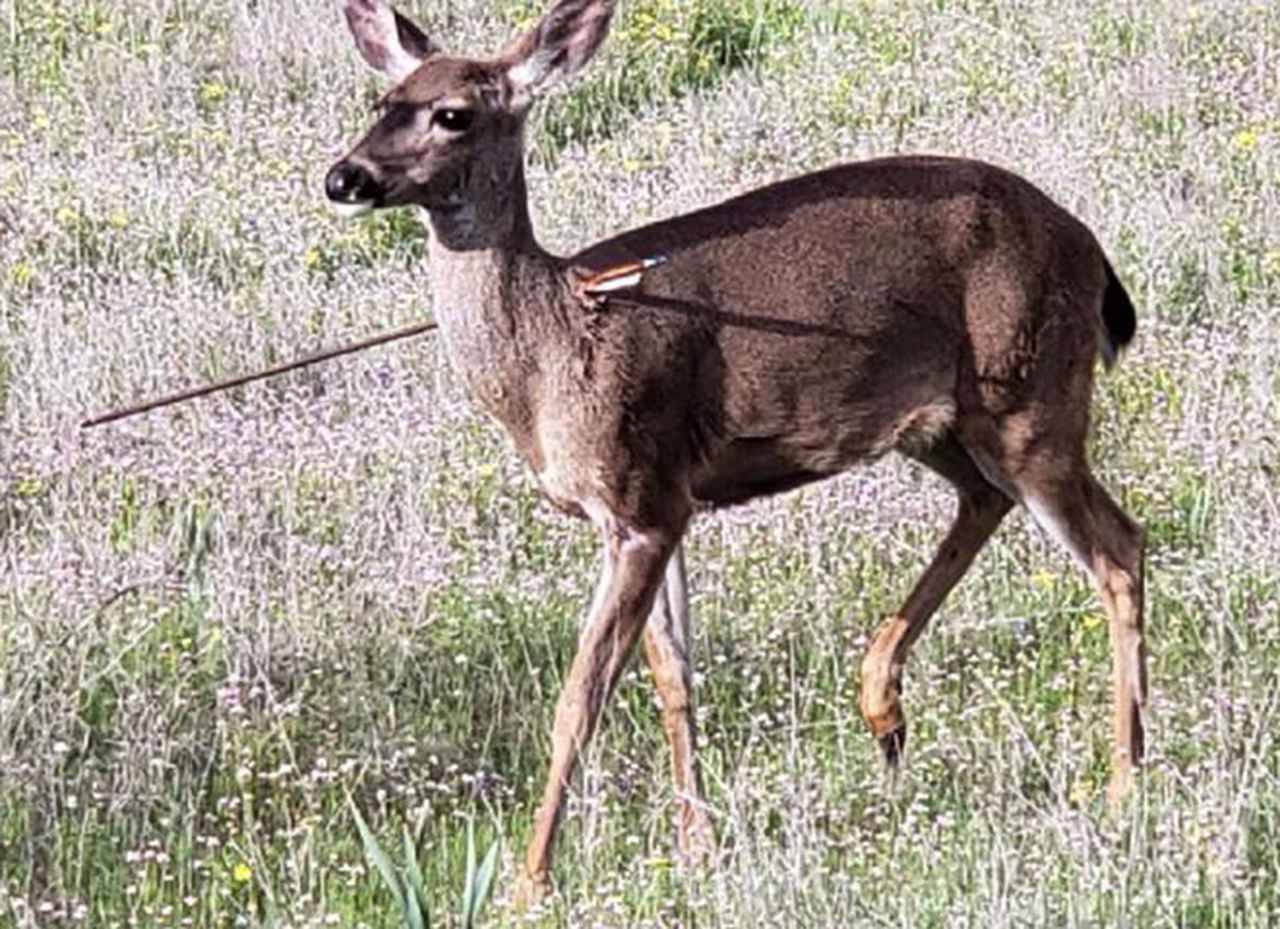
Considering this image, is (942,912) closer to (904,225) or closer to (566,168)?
(904,225)

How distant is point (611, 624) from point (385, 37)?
4.78 feet

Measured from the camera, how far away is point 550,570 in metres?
8.07

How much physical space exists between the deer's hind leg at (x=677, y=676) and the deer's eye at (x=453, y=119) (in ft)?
3.15

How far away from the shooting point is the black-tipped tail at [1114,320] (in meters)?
7.37

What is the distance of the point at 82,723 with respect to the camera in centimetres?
687

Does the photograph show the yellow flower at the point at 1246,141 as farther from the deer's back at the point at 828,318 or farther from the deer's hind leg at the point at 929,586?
the deer's back at the point at 828,318

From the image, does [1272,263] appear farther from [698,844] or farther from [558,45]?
[698,844]

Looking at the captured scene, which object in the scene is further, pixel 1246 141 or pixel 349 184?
pixel 1246 141

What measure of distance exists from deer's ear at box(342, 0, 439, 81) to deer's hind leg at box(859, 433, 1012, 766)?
1374 millimetres

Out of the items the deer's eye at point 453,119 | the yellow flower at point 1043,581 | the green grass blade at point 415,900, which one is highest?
the deer's eye at point 453,119

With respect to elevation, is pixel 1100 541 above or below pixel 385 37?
below

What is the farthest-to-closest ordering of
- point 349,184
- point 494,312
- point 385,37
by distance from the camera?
point 385,37 → point 494,312 → point 349,184

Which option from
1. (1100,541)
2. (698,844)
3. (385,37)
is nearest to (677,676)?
(698,844)

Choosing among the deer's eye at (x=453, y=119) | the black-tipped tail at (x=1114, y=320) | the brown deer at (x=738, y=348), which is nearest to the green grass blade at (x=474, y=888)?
the brown deer at (x=738, y=348)
